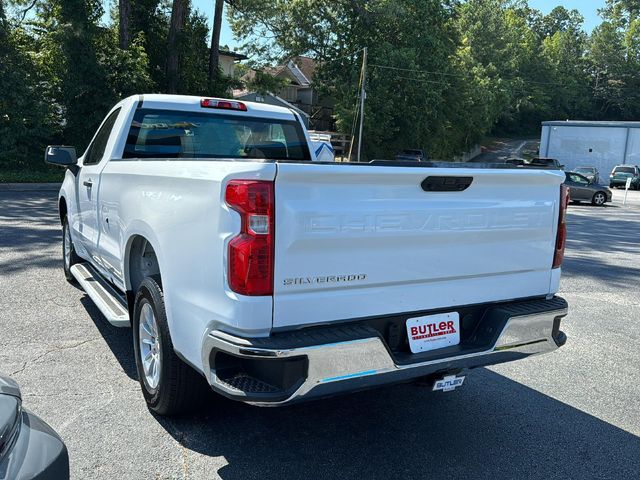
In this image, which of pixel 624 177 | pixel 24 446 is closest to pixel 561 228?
pixel 24 446

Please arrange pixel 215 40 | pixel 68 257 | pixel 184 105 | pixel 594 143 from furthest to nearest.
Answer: pixel 594 143, pixel 215 40, pixel 68 257, pixel 184 105

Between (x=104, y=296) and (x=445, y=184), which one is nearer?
(x=445, y=184)

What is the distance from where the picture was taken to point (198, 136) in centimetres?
506

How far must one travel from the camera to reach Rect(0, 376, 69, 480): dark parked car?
5.79ft

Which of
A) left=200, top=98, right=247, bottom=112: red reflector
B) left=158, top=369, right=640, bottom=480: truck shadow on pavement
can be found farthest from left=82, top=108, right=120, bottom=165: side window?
left=158, top=369, right=640, bottom=480: truck shadow on pavement

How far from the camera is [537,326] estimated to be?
346 centimetres

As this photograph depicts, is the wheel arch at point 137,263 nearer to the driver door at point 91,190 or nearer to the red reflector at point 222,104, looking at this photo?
the driver door at point 91,190

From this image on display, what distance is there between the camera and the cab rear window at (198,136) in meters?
4.97

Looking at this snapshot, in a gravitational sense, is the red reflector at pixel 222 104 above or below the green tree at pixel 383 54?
below

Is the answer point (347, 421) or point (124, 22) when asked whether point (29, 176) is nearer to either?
point (124, 22)

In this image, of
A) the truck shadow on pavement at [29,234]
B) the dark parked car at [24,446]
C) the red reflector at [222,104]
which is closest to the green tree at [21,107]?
the truck shadow on pavement at [29,234]

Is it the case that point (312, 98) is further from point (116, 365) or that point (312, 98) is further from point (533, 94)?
point (116, 365)

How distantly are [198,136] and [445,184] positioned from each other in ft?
8.74

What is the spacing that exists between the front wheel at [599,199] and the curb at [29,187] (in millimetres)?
21218
